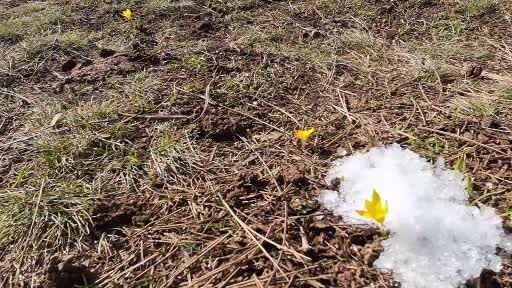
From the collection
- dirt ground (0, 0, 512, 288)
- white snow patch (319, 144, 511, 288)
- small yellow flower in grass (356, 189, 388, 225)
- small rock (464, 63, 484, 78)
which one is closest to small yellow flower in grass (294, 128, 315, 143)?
dirt ground (0, 0, 512, 288)

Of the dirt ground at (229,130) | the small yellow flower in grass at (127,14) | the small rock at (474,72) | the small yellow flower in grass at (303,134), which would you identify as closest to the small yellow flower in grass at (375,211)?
the dirt ground at (229,130)

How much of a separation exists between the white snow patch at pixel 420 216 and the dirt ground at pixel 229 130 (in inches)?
2.2

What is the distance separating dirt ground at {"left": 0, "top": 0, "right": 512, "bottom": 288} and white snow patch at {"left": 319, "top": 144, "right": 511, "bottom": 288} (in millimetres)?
56

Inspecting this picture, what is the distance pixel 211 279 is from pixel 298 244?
321mm

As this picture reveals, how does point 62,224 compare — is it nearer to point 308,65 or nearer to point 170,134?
point 170,134

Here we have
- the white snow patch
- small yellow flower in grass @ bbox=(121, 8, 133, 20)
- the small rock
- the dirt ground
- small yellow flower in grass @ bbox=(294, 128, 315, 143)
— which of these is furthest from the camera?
small yellow flower in grass @ bbox=(121, 8, 133, 20)

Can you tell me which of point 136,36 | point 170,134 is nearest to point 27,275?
point 170,134

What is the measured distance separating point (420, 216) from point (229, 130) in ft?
3.28

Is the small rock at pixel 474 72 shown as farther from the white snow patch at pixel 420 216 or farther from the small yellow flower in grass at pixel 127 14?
the small yellow flower in grass at pixel 127 14

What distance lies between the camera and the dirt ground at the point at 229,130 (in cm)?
153

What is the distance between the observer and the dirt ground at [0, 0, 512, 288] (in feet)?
5.03

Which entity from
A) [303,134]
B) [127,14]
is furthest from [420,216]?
[127,14]

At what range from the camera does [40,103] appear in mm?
2529

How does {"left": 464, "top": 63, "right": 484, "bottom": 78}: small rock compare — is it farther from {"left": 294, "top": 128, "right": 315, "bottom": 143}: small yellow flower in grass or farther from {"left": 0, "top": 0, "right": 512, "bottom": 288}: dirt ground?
{"left": 294, "top": 128, "right": 315, "bottom": 143}: small yellow flower in grass
